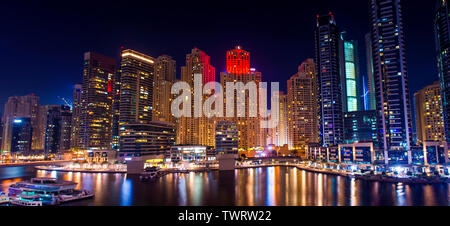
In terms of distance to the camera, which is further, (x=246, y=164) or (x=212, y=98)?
(x=212, y=98)

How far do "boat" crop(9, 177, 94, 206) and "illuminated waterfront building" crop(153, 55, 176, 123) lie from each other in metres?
86.0

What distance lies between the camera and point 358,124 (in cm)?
9738

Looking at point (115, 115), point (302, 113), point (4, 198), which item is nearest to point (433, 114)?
point (302, 113)

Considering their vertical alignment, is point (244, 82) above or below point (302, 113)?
above

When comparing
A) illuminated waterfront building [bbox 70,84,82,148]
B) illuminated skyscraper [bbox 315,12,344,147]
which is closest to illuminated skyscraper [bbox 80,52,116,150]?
illuminated waterfront building [bbox 70,84,82,148]

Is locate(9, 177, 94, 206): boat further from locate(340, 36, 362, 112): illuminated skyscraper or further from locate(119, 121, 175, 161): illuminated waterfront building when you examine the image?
locate(340, 36, 362, 112): illuminated skyscraper

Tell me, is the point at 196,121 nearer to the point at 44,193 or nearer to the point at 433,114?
the point at 44,193

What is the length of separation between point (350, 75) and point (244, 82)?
59.3m

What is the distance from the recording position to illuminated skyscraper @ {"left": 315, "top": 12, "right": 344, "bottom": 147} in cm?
7782

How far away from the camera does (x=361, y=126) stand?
96.3 metres

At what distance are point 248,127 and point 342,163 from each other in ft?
148
